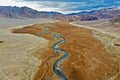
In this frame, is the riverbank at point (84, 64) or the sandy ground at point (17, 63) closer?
the sandy ground at point (17, 63)

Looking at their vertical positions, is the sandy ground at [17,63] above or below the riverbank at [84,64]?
above

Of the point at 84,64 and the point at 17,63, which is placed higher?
the point at 17,63

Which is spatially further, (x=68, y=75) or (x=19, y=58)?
(x=19, y=58)

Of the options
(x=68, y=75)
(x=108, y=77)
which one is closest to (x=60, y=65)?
(x=68, y=75)

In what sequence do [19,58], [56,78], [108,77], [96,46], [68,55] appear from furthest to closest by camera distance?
[96,46], [68,55], [19,58], [108,77], [56,78]

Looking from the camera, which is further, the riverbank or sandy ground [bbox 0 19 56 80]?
the riverbank

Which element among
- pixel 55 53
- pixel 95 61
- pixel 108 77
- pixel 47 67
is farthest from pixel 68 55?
pixel 108 77

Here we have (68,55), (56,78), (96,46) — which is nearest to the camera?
(56,78)

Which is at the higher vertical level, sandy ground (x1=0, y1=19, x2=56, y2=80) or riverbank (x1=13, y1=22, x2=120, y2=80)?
sandy ground (x1=0, y1=19, x2=56, y2=80)

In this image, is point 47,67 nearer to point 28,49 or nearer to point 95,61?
point 95,61

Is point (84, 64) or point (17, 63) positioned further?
point (84, 64)
